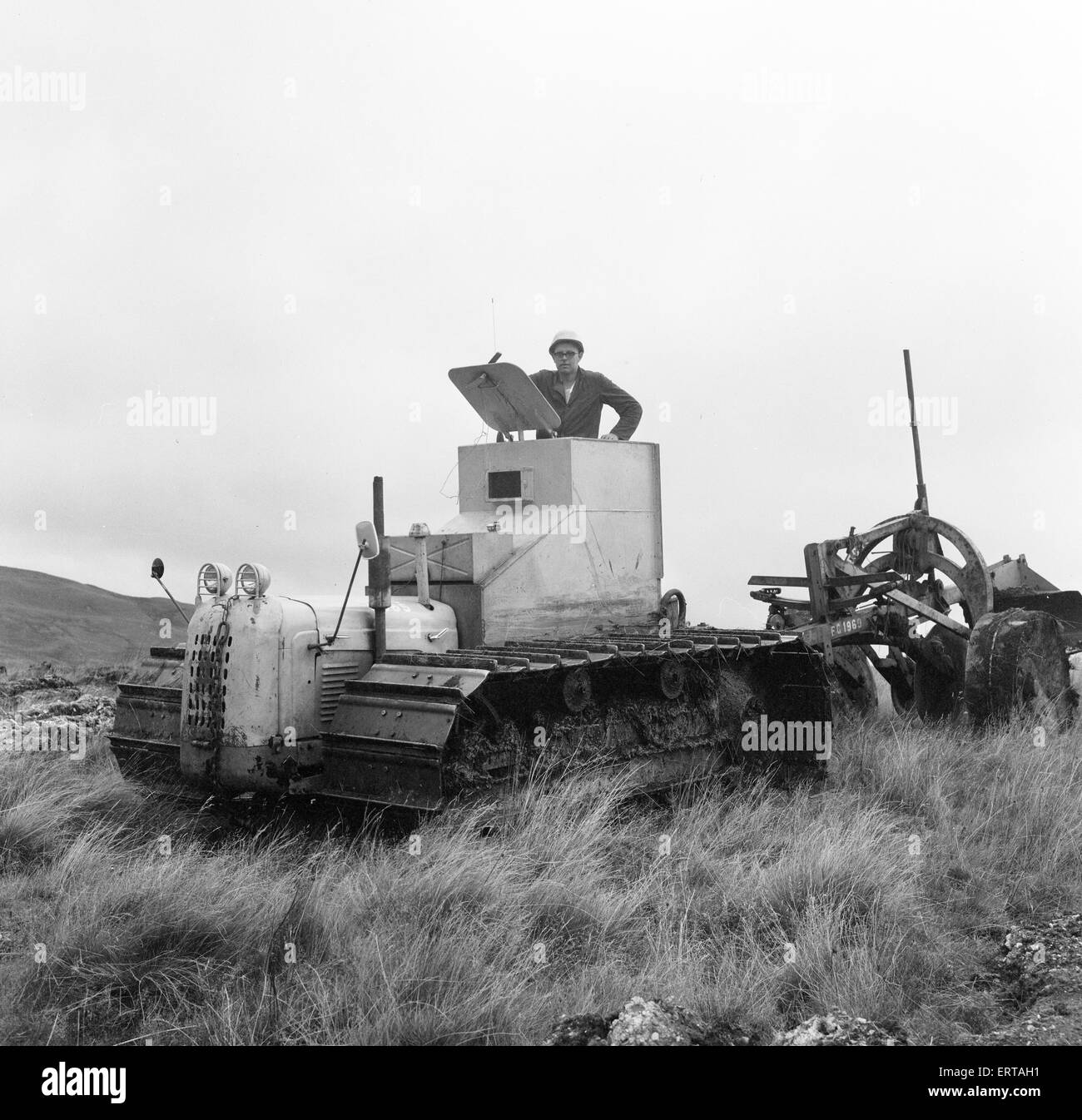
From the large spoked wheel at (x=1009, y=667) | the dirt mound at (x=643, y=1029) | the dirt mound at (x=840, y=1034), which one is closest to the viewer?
the dirt mound at (x=643, y=1029)

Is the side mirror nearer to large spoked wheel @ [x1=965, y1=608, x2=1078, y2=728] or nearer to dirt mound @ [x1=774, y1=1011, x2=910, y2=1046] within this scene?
dirt mound @ [x1=774, y1=1011, x2=910, y2=1046]

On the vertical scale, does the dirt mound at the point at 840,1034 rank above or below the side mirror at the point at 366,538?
below

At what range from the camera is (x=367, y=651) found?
22.3 ft

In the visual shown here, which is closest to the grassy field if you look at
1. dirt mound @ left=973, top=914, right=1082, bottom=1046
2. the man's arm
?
dirt mound @ left=973, top=914, right=1082, bottom=1046

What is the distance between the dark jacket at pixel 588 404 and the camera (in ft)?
28.4

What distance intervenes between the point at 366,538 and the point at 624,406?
3169 millimetres

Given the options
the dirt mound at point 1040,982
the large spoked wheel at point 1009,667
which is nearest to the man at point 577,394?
the large spoked wheel at point 1009,667

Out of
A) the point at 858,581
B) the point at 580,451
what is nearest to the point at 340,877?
the point at 580,451

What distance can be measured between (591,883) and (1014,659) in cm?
518

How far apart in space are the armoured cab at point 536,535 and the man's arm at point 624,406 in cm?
28

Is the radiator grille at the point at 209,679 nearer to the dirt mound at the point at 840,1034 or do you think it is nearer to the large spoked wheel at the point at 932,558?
the dirt mound at the point at 840,1034

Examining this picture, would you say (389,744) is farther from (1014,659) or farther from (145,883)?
(1014,659)

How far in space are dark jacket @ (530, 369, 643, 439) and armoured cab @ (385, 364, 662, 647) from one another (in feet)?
1.16
